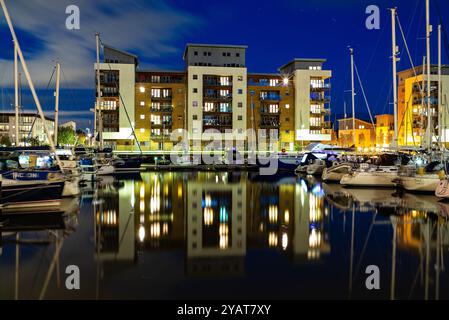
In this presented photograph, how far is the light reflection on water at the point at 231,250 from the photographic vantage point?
9430mm

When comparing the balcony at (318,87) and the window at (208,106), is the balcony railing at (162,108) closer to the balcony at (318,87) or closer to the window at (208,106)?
the window at (208,106)

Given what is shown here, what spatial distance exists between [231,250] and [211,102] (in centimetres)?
6591

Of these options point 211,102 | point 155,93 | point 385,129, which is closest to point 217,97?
point 211,102

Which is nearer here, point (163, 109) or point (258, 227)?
point (258, 227)

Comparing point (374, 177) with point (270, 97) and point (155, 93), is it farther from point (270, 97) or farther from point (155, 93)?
point (155, 93)

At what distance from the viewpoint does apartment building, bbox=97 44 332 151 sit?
74.4m

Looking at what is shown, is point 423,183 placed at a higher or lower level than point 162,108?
lower

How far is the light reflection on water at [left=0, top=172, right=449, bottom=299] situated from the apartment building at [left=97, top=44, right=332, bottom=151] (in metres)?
53.7

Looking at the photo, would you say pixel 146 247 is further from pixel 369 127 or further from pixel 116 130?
pixel 369 127

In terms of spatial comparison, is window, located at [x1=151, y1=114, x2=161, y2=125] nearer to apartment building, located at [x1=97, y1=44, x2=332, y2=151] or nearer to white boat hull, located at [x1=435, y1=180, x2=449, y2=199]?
apartment building, located at [x1=97, y1=44, x2=332, y2=151]

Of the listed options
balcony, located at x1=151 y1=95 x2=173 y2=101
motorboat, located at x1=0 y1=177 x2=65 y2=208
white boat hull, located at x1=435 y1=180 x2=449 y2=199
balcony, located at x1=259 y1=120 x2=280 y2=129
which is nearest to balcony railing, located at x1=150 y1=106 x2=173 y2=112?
balcony, located at x1=151 y1=95 x2=173 y2=101

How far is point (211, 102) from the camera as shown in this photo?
254ft

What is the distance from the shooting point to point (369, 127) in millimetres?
110500
